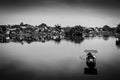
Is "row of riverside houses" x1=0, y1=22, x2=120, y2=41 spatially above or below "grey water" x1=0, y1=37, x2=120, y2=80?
above

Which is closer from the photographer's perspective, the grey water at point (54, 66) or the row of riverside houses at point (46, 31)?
the grey water at point (54, 66)

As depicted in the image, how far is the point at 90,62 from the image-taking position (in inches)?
375

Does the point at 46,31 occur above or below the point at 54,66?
above

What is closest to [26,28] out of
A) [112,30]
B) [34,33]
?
[34,33]

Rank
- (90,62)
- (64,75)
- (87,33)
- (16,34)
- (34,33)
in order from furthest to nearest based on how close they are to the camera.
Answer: (87,33)
(34,33)
(16,34)
(90,62)
(64,75)

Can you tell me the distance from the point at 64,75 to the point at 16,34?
3377 cm

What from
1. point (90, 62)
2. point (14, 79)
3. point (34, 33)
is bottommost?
point (14, 79)

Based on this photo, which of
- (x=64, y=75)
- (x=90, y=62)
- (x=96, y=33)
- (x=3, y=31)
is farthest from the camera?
(x=96, y=33)

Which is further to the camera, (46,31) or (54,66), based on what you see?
(46,31)

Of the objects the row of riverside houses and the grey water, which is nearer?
the grey water

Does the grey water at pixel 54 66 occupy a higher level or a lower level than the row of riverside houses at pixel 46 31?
lower

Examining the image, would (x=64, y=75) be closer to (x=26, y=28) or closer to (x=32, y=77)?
(x=32, y=77)

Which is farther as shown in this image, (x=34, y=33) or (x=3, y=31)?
(x=34, y=33)

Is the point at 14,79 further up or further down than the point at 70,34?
further down
